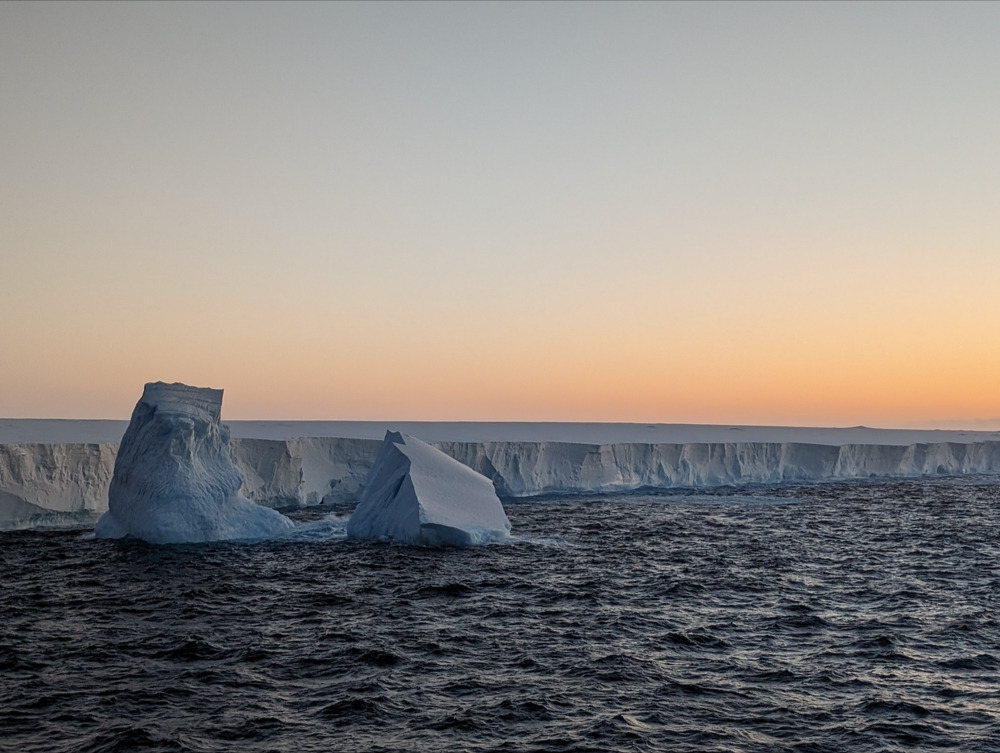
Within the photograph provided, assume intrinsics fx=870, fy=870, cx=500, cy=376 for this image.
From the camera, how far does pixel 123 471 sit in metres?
21.7

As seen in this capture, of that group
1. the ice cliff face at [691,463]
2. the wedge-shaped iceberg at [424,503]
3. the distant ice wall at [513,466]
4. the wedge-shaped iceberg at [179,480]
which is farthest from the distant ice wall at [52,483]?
the ice cliff face at [691,463]

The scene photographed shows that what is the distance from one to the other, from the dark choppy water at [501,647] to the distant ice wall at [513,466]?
3.72m

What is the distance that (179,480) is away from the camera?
21.0 metres

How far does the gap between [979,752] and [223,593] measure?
1160 cm

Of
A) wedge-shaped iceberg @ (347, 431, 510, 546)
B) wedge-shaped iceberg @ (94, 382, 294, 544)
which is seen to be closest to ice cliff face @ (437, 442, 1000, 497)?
wedge-shaped iceberg @ (347, 431, 510, 546)

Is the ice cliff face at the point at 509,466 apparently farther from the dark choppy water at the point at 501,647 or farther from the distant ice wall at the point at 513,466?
the dark choppy water at the point at 501,647

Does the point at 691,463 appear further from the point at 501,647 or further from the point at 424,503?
the point at 501,647

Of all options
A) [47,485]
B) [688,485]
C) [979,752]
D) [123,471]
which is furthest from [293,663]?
[688,485]

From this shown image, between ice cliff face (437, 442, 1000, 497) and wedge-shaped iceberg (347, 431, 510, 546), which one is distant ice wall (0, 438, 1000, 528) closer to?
ice cliff face (437, 442, 1000, 497)

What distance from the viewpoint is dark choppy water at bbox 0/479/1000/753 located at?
8398 mm

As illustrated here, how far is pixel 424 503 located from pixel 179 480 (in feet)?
19.5

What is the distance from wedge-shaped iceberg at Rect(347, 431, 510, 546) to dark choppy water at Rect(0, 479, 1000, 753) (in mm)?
841

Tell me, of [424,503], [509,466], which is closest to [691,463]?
[509,466]

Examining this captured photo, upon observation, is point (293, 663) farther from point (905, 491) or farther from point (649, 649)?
point (905, 491)
